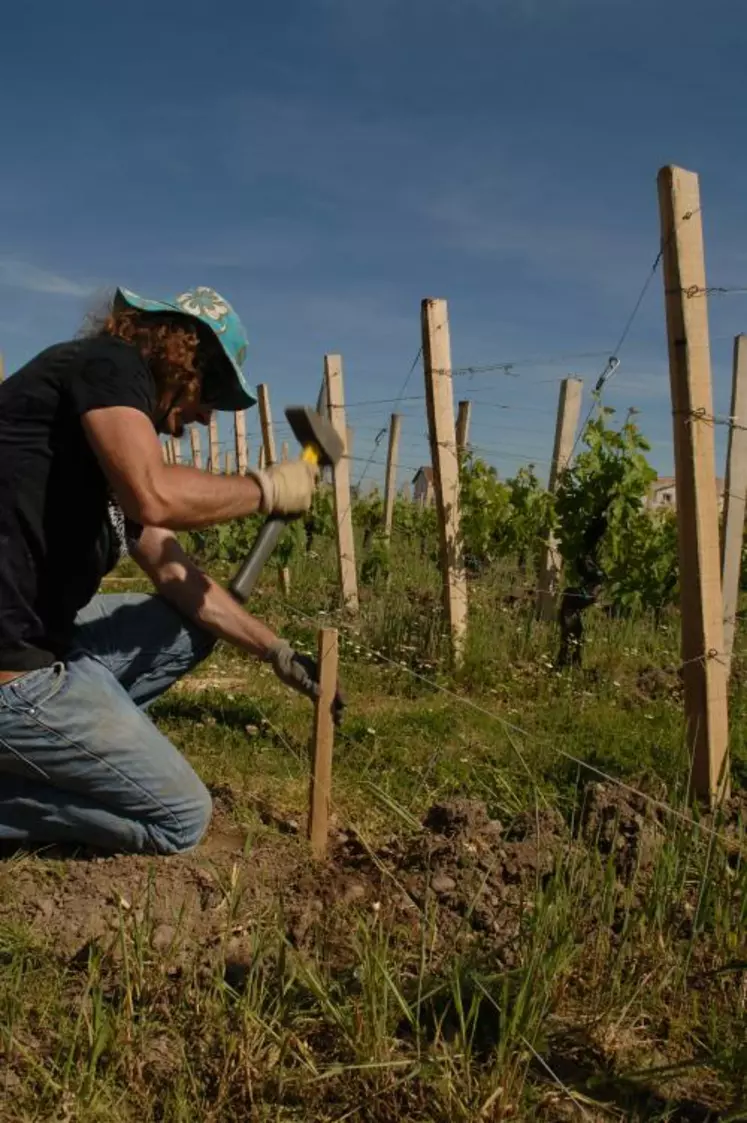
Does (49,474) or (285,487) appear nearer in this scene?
(49,474)

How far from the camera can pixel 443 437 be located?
6.03 meters

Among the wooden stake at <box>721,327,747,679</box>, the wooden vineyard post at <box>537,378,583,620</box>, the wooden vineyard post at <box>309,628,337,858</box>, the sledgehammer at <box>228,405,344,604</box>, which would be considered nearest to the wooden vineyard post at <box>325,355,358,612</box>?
the wooden vineyard post at <box>537,378,583,620</box>

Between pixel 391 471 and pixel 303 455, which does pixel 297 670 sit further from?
pixel 391 471

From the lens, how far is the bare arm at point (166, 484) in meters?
2.38

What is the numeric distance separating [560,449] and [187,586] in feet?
16.0

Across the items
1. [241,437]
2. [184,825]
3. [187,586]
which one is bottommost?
[184,825]

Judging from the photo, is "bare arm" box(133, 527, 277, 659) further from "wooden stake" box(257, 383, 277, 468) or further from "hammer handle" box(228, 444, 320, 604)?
"wooden stake" box(257, 383, 277, 468)

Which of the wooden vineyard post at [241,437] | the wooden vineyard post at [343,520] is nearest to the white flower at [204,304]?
the wooden vineyard post at [343,520]

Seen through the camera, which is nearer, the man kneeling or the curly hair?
the man kneeling

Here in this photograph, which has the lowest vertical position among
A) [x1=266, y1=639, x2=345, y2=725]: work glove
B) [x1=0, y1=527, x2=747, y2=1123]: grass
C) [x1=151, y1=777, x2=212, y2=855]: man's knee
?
[x1=0, y1=527, x2=747, y2=1123]: grass

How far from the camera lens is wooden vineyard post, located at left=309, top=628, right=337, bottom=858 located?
2.97 meters

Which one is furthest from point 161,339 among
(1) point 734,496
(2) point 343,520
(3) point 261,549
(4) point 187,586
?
(2) point 343,520

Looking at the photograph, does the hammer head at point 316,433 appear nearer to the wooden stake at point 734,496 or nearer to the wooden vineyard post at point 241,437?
the wooden stake at point 734,496

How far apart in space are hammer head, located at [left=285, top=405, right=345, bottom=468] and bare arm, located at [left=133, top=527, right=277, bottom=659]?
0.66 m
